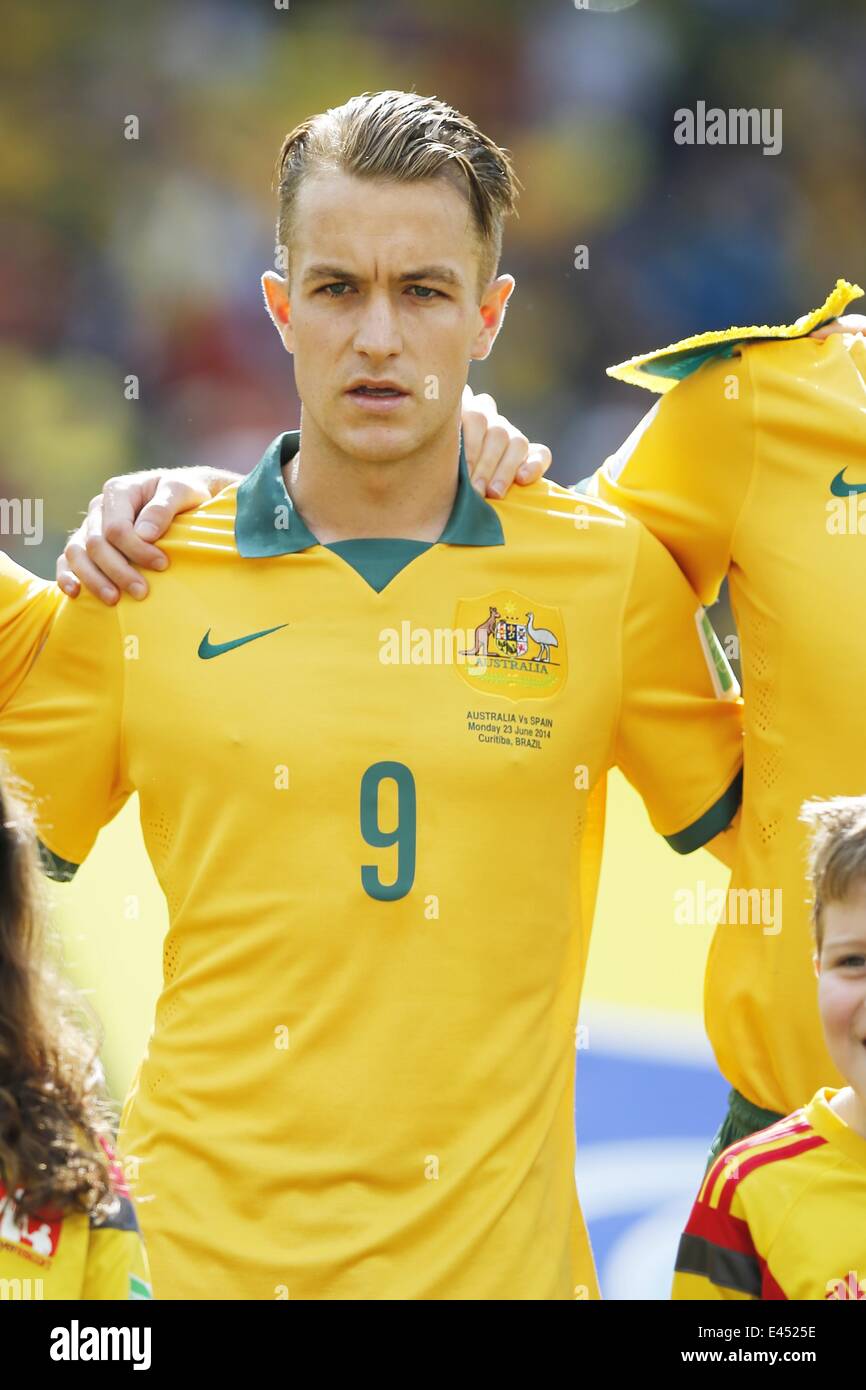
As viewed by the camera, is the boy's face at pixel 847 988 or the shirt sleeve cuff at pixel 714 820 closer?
the boy's face at pixel 847 988

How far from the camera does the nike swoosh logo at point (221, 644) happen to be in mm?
2223

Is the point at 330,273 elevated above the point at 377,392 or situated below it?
above

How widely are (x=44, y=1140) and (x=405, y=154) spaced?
1.23m

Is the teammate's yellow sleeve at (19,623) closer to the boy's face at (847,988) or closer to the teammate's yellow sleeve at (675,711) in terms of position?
the teammate's yellow sleeve at (675,711)

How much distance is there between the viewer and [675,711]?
7.70ft

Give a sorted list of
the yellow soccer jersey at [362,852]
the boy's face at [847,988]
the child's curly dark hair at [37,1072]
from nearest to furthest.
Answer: the child's curly dark hair at [37,1072] < the boy's face at [847,988] < the yellow soccer jersey at [362,852]

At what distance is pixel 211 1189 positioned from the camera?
2.11 meters

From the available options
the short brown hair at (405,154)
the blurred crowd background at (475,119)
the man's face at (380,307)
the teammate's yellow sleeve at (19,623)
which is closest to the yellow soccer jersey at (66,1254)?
the teammate's yellow sleeve at (19,623)

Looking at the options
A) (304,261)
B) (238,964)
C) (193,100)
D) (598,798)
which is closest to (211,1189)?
(238,964)

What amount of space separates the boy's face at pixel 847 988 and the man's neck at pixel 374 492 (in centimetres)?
71

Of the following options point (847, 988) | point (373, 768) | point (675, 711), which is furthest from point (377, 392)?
point (847, 988)

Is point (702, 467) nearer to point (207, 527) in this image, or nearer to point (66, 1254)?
point (207, 527)

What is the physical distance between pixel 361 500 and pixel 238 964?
600 millimetres
